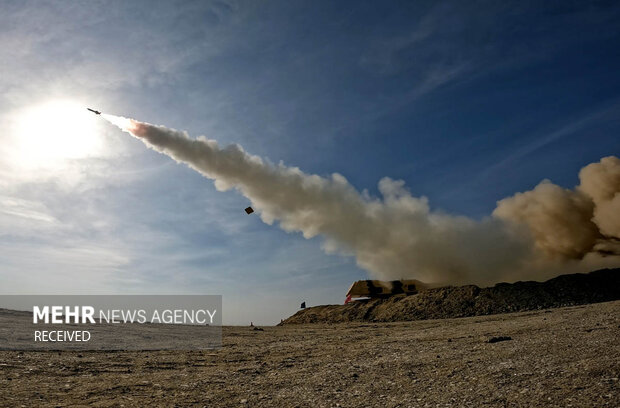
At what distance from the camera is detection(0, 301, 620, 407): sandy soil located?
9367 mm

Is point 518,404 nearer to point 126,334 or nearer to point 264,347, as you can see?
point 264,347

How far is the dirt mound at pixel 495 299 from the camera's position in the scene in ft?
94.4

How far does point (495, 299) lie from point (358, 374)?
20.9 meters

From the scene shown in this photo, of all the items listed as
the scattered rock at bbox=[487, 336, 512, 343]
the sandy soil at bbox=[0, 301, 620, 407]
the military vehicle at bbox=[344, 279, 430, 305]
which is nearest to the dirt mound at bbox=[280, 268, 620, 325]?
the military vehicle at bbox=[344, 279, 430, 305]

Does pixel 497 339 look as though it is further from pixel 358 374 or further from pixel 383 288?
pixel 383 288

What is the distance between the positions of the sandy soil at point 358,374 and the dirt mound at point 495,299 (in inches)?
414

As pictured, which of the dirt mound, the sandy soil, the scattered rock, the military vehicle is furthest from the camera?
the military vehicle

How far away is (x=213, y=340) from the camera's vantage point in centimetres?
2339

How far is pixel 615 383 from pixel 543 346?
4.91 meters

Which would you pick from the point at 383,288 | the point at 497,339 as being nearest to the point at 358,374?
the point at 497,339

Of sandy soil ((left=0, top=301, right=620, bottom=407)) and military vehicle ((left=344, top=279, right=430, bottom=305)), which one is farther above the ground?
military vehicle ((left=344, top=279, right=430, bottom=305))

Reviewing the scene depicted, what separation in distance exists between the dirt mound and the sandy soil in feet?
34.5

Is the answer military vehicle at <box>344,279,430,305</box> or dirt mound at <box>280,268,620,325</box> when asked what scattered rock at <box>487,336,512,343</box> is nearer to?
dirt mound at <box>280,268,620,325</box>

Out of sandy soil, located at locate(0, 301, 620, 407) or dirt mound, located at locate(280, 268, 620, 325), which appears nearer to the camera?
sandy soil, located at locate(0, 301, 620, 407)
